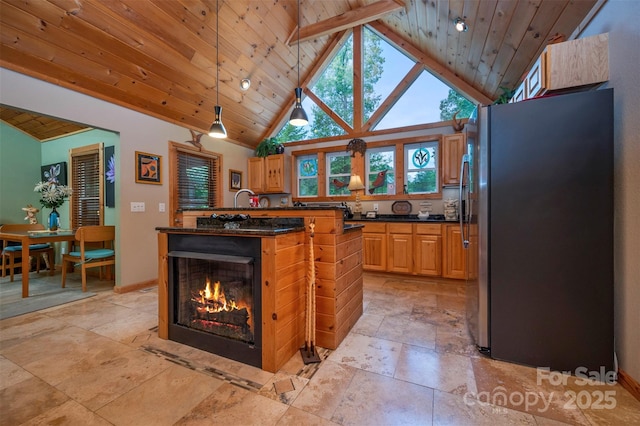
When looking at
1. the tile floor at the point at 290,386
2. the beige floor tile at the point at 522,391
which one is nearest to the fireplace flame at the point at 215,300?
the tile floor at the point at 290,386

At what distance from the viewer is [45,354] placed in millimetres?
1888

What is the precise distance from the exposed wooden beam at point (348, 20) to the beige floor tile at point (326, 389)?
175 inches

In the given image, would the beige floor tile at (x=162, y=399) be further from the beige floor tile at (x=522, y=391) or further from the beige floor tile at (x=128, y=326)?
the beige floor tile at (x=522, y=391)

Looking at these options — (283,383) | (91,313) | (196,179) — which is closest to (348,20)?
(196,179)

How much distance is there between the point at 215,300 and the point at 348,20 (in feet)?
14.6

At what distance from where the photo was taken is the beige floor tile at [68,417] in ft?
4.14

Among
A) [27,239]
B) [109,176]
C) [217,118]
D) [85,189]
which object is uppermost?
[217,118]

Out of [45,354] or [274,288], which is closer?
[274,288]

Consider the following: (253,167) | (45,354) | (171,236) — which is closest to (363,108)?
(253,167)

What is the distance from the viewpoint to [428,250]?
3.77 metres

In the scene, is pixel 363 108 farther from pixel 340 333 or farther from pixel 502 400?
pixel 502 400

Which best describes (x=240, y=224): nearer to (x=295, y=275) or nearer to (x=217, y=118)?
(x=295, y=275)

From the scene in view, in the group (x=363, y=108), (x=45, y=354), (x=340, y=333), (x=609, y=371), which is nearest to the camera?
(x=609, y=371)

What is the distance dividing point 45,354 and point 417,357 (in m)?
2.76
